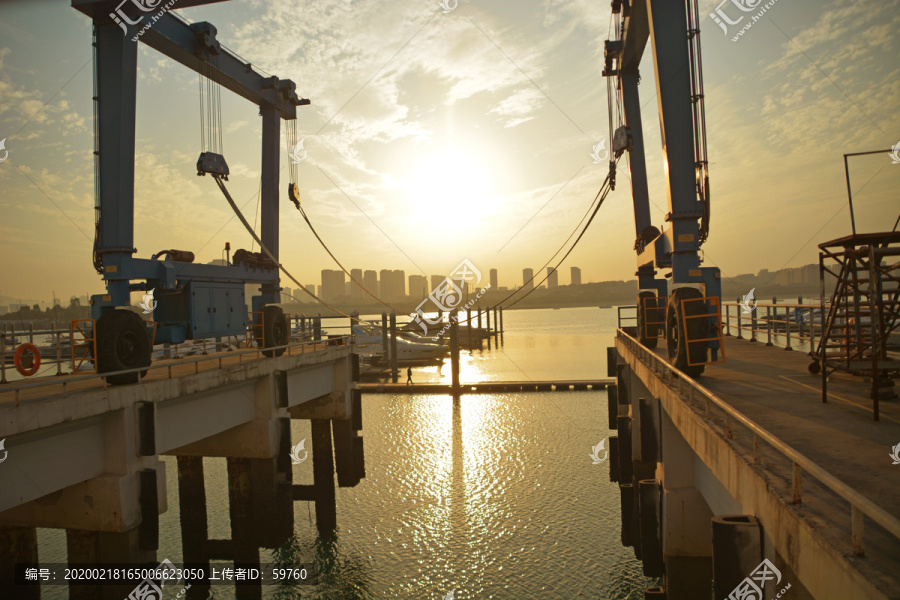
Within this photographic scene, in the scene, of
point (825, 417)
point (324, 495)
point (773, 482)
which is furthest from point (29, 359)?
point (825, 417)

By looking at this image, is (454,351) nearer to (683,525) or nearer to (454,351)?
(454,351)

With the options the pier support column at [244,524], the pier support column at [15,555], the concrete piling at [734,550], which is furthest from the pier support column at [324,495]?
the concrete piling at [734,550]

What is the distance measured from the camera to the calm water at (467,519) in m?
15.8

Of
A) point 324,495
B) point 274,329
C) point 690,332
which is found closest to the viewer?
point 690,332

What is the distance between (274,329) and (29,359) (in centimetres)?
836

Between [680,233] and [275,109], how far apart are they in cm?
1850

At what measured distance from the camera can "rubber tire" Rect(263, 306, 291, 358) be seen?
19.3 metres

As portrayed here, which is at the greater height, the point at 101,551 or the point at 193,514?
the point at 101,551

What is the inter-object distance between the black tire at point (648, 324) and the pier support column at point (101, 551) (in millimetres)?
17174

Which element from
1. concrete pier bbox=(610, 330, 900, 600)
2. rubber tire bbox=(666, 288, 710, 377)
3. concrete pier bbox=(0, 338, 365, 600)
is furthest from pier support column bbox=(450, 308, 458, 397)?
rubber tire bbox=(666, 288, 710, 377)

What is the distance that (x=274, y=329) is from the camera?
19.7 meters

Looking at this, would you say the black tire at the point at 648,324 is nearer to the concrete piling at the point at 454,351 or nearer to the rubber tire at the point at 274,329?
the rubber tire at the point at 274,329

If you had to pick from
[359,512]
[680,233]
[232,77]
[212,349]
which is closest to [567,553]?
[359,512]

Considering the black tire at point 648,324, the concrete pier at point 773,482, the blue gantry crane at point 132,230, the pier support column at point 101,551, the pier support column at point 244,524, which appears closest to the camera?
the concrete pier at point 773,482
